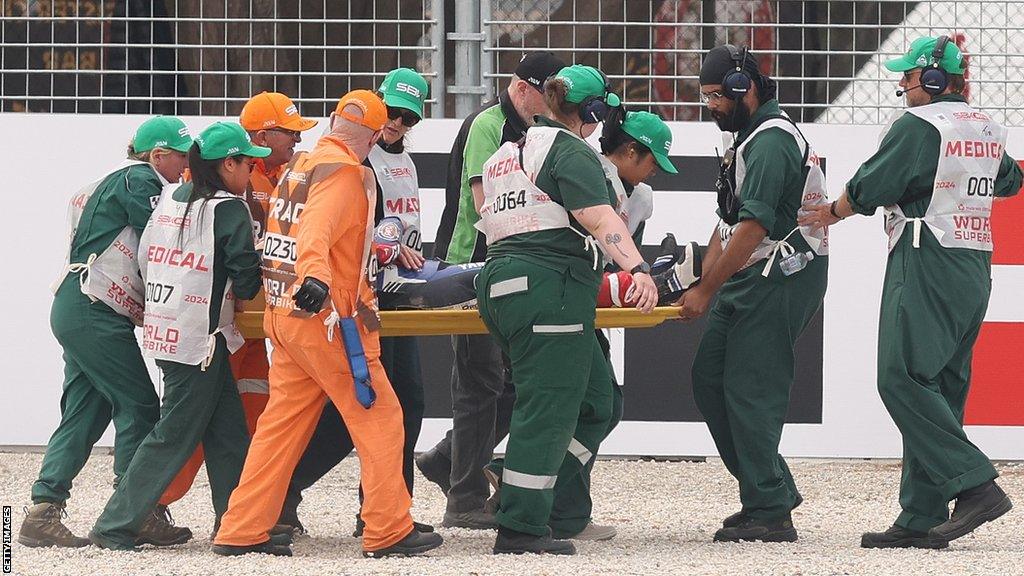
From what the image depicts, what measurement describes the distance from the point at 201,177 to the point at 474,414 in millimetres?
1551

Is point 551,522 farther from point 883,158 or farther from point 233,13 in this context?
point 233,13

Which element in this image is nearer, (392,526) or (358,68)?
(392,526)

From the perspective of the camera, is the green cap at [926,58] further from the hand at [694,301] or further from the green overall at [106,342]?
the green overall at [106,342]

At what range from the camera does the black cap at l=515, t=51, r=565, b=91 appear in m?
5.98

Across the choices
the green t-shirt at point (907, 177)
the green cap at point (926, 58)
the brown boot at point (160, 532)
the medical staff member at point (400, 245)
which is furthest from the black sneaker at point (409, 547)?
the green cap at point (926, 58)

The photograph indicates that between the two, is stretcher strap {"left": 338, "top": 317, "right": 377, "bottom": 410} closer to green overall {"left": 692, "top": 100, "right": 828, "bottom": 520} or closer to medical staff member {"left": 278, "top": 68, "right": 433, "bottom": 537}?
medical staff member {"left": 278, "top": 68, "right": 433, "bottom": 537}

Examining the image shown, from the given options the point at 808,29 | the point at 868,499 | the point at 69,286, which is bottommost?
the point at 868,499

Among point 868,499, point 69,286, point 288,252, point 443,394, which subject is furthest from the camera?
point 443,394

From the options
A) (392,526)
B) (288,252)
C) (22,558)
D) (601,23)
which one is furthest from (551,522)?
(601,23)

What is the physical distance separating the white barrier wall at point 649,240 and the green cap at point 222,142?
8.05 ft

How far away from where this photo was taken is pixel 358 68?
27.1ft

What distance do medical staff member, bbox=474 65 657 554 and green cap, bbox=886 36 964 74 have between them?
1.15 meters

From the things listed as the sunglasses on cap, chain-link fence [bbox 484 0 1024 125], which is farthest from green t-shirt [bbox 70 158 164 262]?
chain-link fence [bbox 484 0 1024 125]

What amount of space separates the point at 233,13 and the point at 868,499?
4.03 m
